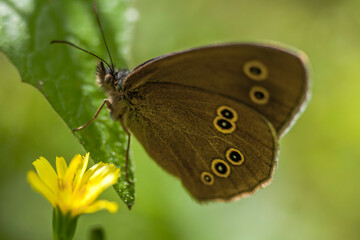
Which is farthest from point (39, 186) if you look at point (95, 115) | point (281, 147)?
point (281, 147)

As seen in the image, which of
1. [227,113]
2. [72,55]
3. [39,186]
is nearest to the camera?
[39,186]

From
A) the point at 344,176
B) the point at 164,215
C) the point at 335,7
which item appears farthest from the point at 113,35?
the point at 335,7

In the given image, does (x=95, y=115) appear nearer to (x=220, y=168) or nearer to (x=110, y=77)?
(x=110, y=77)

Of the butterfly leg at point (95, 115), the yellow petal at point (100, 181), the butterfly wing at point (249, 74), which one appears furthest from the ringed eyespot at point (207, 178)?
the yellow petal at point (100, 181)

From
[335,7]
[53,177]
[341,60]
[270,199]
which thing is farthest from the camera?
[335,7]

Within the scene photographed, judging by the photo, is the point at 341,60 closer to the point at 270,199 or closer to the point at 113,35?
the point at 270,199

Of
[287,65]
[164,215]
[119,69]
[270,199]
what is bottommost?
[270,199]
